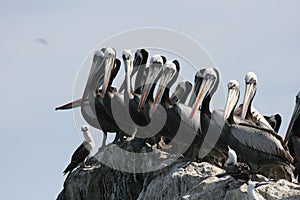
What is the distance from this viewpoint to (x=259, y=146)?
19281 mm

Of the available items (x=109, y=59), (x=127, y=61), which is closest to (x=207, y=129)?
(x=127, y=61)

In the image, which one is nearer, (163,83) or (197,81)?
(197,81)

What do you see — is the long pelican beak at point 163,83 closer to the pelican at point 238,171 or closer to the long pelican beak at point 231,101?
the long pelican beak at point 231,101

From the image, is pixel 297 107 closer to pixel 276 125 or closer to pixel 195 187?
pixel 276 125

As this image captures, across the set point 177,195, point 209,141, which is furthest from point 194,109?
point 177,195

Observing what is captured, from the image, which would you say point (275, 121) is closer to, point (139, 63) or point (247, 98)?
point (247, 98)

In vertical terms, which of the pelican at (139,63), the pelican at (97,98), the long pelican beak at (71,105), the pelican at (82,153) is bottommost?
the pelican at (82,153)

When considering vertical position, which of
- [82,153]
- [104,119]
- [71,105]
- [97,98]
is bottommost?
[82,153]

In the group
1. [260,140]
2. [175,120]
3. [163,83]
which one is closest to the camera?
[260,140]

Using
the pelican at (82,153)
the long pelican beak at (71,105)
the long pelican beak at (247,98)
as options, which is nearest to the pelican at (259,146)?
the long pelican beak at (247,98)

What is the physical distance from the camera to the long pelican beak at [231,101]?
20.1 meters

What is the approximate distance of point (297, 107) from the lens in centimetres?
2020

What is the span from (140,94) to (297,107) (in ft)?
12.9

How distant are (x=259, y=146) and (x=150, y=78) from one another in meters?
4.23
